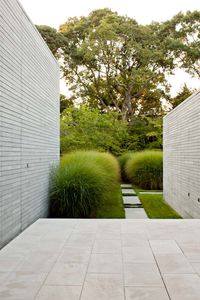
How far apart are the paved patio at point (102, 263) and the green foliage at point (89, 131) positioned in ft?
27.9

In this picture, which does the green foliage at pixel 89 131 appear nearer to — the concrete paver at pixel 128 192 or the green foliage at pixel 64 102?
the concrete paver at pixel 128 192

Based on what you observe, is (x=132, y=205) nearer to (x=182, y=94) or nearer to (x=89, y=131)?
(x=89, y=131)

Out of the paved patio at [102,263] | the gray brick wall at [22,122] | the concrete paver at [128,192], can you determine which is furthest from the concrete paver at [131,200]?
the paved patio at [102,263]

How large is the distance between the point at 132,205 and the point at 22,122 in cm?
489

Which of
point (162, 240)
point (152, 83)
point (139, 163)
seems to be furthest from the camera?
point (152, 83)

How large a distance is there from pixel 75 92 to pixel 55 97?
1259 centimetres

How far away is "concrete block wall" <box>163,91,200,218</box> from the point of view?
240 inches

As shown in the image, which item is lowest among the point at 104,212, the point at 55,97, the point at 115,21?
the point at 104,212

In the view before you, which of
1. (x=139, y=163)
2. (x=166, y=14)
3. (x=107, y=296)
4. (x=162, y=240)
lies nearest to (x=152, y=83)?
(x=166, y=14)

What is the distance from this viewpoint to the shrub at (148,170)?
1154 cm

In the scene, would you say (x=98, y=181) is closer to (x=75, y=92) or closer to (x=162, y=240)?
(x=162, y=240)

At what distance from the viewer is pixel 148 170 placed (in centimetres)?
1170

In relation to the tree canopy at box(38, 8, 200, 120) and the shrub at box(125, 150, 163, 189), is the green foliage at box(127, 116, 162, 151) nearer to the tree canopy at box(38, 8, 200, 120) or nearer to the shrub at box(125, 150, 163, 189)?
the tree canopy at box(38, 8, 200, 120)

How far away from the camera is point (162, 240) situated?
3.78 metres
